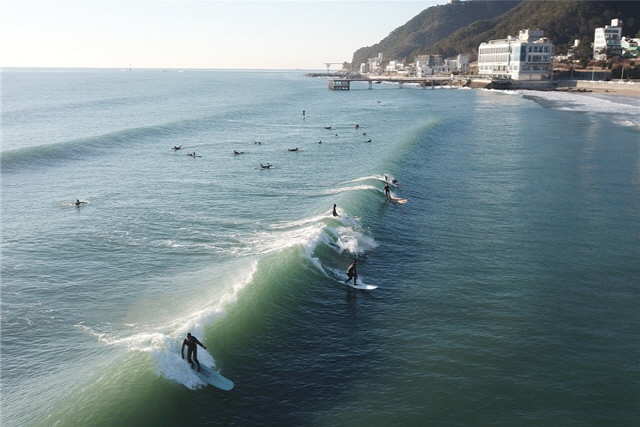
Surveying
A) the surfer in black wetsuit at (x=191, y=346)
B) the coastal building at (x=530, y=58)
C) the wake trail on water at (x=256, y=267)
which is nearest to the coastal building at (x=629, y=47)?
the coastal building at (x=530, y=58)

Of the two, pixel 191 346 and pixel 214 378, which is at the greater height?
pixel 191 346

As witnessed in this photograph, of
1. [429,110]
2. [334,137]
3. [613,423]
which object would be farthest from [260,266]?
[429,110]

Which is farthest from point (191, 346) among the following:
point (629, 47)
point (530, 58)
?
point (629, 47)

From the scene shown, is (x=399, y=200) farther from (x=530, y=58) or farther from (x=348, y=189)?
(x=530, y=58)

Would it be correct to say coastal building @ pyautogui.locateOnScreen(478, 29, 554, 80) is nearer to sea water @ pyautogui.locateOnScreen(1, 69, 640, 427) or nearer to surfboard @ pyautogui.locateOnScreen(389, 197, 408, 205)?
sea water @ pyautogui.locateOnScreen(1, 69, 640, 427)

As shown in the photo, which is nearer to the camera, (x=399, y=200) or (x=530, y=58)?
(x=399, y=200)

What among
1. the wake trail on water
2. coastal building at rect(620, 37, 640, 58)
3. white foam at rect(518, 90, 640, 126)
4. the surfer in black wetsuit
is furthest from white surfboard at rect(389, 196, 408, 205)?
coastal building at rect(620, 37, 640, 58)

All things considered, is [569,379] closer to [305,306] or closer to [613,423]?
[613,423]
